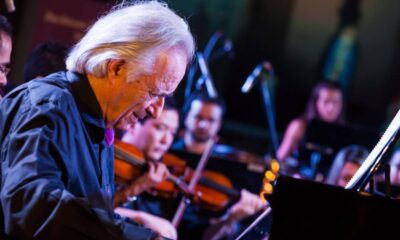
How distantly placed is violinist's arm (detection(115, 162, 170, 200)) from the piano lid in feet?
7.86

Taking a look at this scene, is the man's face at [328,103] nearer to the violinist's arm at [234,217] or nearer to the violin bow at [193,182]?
the violin bow at [193,182]

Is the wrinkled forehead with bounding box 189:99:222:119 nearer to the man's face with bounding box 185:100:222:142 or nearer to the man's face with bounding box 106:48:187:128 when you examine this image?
the man's face with bounding box 185:100:222:142

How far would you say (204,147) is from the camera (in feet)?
20.2

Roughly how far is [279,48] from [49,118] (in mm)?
8734

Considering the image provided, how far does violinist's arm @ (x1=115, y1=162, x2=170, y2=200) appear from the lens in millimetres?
4332

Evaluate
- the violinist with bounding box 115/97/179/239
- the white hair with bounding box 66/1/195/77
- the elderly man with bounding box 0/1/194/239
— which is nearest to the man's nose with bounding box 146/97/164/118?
the elderly man with bounding box 0/1/194/239

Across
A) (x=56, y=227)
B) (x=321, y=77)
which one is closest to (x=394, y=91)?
(x=321, y=77)

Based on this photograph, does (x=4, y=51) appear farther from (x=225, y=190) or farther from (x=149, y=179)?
(x=225, y=190)

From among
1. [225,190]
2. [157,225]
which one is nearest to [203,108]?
[225,190]

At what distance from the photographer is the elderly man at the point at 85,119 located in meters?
1.82

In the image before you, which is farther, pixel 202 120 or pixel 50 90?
pixel 202 120

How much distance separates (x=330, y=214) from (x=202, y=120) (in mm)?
4337

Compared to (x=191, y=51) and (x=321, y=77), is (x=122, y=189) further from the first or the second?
(x=321, y=77)

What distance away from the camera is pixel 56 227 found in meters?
1.81
